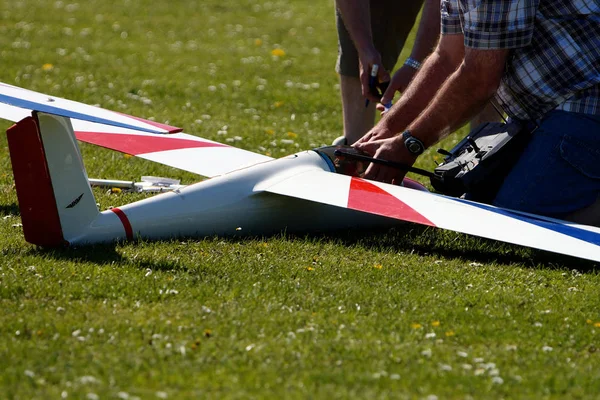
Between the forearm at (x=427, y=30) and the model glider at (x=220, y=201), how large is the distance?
138 cm

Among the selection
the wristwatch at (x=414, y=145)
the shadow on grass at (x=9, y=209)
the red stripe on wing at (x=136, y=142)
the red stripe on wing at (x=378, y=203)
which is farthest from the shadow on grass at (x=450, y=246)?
the shadow on grass at (x=9, y=209)

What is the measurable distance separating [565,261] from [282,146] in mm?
3543

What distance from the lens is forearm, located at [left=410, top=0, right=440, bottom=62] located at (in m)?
6.84

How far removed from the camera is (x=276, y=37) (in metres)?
15.8

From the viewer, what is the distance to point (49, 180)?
464 cm

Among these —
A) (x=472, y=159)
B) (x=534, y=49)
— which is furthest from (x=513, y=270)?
(x=534, y=49)

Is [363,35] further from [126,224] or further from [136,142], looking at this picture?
[126,224]

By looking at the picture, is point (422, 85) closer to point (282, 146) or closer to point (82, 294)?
point (282, 146)

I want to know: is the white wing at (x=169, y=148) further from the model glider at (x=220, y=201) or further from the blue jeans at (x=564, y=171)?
the blue jeans at (x=564, y=171)

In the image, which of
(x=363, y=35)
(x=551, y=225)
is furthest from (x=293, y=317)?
(x=363, y=35)

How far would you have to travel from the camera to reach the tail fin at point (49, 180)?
457cm

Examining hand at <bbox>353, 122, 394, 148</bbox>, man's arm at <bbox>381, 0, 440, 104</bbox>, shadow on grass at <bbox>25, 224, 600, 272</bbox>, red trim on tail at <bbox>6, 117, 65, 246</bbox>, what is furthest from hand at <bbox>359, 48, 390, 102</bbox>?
red trim on tail at <bbox>6, 117, 65, 246</bbox>

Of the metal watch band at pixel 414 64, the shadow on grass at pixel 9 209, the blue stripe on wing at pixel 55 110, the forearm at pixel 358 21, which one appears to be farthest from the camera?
the forearm at pixel 358 21

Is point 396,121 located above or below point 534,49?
below
